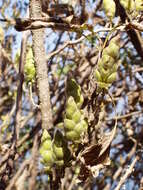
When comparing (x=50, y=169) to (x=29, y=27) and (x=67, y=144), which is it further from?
(x=29, y=27)

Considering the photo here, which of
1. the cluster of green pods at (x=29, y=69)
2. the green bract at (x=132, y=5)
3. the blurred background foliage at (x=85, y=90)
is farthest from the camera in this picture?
the blurred background foliage at (x=85, y=90)

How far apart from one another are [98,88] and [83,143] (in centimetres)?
11

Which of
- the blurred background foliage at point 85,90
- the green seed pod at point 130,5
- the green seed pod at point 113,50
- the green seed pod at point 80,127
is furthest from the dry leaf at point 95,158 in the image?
the blurred background foliage at point 85,90

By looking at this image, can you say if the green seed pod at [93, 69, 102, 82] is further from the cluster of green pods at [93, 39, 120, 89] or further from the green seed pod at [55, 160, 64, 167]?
the green seed pod at [55, 160, 64, 167]

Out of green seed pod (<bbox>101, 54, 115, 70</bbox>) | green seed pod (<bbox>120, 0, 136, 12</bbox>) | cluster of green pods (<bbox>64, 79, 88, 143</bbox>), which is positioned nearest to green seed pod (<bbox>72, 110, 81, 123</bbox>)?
cluster of green pods (<bbox>64, 79, 88, 143</bbox>)

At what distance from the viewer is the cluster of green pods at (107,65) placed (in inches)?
28.7

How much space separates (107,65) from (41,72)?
14 centimetres

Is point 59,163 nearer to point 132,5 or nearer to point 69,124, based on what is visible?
point 69,124

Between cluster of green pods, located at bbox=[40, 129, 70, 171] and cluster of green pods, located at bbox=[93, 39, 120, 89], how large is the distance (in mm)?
129

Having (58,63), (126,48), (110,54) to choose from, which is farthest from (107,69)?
(58,63)

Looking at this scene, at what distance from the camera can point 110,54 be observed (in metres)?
0.73

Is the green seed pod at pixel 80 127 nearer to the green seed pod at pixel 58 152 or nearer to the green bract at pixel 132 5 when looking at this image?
the green seed pod at pixel 58 152

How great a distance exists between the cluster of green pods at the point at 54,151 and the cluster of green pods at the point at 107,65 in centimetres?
13

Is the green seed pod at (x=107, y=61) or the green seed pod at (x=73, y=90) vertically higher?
the green seed pod at (x=107, y=61)
